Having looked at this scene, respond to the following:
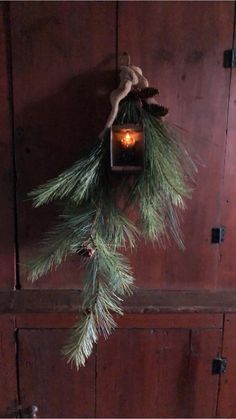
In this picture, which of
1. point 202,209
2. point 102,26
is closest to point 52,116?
point 102,26

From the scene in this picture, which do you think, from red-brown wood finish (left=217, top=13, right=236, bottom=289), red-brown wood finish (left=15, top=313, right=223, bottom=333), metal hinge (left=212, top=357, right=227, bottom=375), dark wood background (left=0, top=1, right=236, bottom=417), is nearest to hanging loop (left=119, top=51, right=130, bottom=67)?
dark wood background (left=0, top=1, right=236, bottom=417)

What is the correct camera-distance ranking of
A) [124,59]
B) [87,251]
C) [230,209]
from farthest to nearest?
1. [230,209]
2. [124,59]
3. [87,251]

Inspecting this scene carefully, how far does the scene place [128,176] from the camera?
1080 millimetres

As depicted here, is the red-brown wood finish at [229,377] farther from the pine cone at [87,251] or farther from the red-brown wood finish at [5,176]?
the red-brown wood finish at [5,176]

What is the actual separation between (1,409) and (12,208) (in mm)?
749

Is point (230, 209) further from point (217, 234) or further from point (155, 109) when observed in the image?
point (155, 109)

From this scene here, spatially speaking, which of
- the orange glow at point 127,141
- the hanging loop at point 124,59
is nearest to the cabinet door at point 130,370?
the orange glow at point 127,141

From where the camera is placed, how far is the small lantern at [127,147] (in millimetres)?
979

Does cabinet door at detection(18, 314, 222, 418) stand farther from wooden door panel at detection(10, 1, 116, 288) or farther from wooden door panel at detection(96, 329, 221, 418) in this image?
wooden door panel at detection(10, 1, 116, 288)

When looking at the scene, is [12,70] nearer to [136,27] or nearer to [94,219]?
[136,27]

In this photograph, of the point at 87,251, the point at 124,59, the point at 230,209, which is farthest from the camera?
the point at 230,209

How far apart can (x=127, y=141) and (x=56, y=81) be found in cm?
33

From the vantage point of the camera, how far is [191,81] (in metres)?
1.11

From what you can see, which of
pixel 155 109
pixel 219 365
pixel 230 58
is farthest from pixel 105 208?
pixel 219 365
